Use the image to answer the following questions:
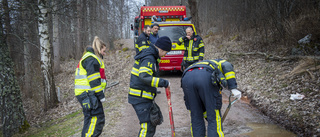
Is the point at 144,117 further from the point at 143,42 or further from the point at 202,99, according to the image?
the point at 143,42

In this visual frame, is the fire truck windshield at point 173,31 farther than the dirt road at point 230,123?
Yes

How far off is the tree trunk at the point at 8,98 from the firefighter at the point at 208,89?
568 centimetres

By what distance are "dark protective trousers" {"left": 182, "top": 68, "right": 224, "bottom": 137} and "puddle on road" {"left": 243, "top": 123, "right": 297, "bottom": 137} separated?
1384 mm

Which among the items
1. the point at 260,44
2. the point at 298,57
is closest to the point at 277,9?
the point at 260,44

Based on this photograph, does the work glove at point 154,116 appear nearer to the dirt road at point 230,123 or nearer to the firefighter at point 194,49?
the dirt road at point 230,123

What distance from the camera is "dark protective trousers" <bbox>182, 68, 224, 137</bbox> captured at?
10.4 ft

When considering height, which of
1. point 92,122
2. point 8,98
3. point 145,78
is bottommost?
point 8,98

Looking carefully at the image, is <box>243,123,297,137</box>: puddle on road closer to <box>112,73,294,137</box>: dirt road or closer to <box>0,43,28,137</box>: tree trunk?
<box>112,73,294,137</box>: dirt road

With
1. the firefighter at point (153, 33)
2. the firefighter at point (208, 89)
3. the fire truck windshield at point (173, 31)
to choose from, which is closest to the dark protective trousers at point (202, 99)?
the firefighter at point (208, 89)

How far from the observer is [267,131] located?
4.39 metres

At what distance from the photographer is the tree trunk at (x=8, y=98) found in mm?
6570

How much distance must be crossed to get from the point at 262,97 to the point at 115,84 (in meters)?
6.15

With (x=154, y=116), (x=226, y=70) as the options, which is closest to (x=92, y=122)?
(x=154, y=116)

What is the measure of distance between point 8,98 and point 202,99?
5985mm
